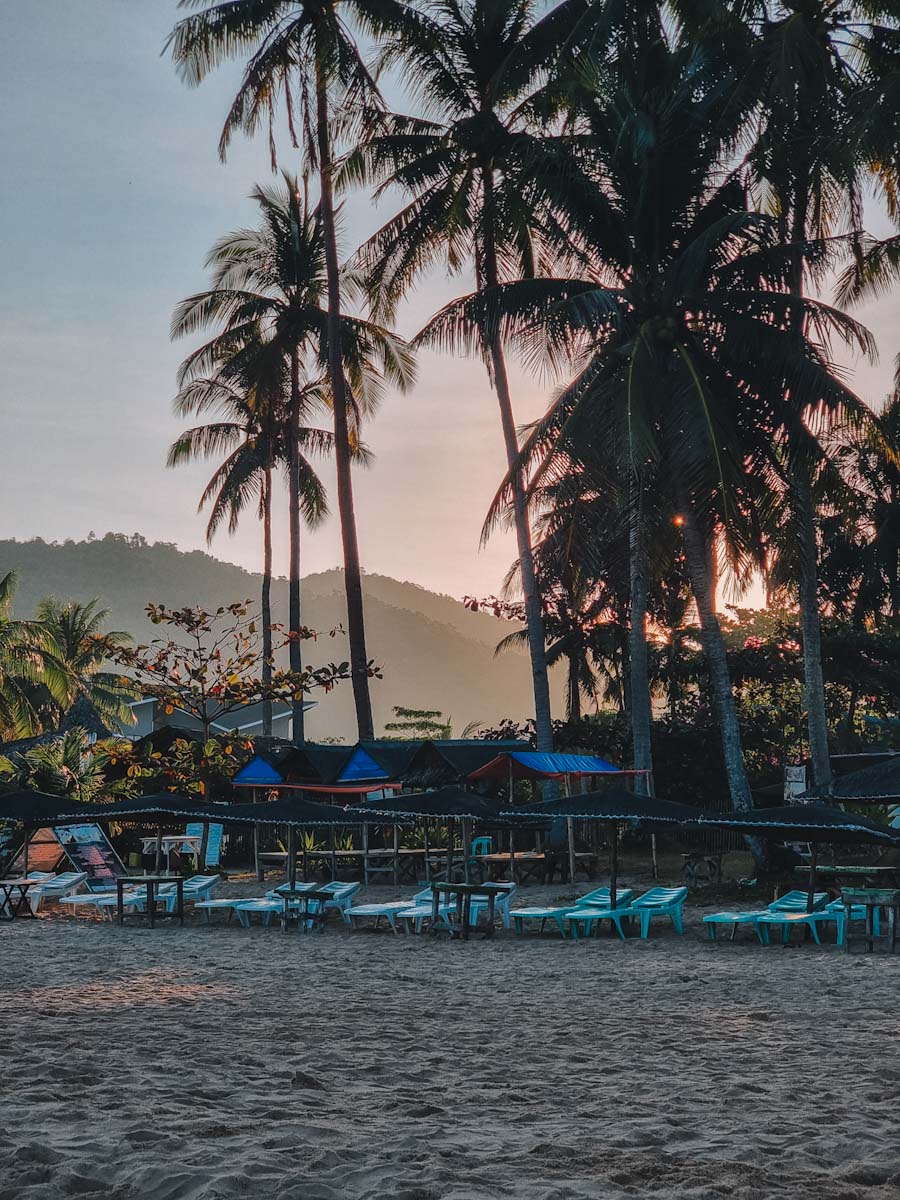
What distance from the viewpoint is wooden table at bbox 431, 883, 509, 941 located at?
13797 mm

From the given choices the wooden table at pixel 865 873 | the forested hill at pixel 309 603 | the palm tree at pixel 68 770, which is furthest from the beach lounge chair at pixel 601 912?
the forested hill at pixel 309 603

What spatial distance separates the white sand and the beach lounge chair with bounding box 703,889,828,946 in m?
1.39

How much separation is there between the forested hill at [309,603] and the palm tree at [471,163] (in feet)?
262

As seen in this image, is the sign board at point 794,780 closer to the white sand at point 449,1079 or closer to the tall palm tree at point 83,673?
the white sand at point 449,1079

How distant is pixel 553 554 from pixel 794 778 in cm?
964

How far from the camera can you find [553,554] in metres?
28.3

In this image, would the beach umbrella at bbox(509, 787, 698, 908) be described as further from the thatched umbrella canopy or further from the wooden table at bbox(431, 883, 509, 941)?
the thatched umbrella canopy

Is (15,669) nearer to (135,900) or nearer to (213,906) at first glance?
(135,900)

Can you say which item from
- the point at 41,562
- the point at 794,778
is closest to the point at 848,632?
the point at 794,778

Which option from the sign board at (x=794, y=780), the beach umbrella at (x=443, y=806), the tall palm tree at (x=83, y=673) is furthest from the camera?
the tall palm tree at (x=83, y=673)

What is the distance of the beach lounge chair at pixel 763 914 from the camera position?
1312 centimetres

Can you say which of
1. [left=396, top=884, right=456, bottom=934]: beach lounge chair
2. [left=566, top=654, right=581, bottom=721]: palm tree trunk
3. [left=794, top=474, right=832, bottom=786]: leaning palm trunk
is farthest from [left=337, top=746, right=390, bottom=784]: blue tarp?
[left=566, top=654, right=581, bottom=721]: palm tree trunk

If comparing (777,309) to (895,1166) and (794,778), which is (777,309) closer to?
(794,778)

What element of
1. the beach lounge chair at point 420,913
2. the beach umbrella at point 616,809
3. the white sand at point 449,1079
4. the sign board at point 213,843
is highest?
the beach umbrella at point 616,809
